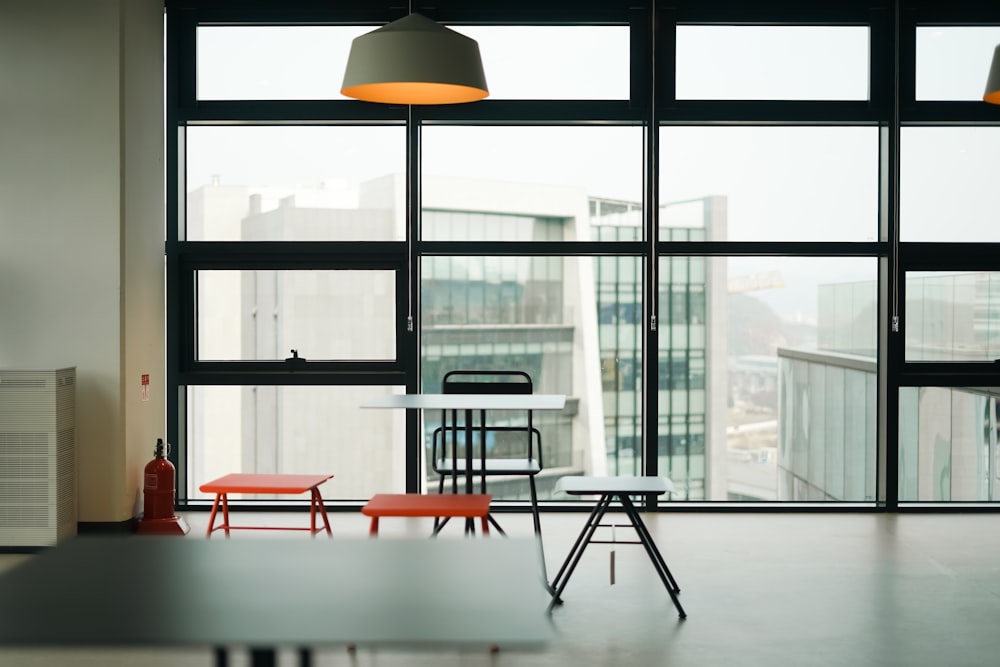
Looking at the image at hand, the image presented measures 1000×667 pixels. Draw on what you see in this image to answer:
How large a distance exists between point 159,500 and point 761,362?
3.73 metres

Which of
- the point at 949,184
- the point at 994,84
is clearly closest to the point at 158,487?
the point at 994,84

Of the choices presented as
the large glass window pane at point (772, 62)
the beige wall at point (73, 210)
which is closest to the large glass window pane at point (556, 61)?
the large glass window pane at point (772, 62)

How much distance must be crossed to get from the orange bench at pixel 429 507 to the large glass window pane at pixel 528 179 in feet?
9.01

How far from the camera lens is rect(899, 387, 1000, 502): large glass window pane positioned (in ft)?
22.6

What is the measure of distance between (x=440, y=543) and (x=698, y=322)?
4454 mm

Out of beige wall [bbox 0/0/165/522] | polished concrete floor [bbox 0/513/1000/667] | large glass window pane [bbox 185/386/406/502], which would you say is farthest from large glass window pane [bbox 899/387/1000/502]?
beige wall [bbox 0/0/165/522]

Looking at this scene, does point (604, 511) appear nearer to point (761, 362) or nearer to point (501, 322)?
point (501, 322)

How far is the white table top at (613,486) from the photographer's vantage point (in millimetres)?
4613

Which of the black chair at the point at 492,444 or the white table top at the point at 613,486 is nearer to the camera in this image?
the white table top at the point at 613,486

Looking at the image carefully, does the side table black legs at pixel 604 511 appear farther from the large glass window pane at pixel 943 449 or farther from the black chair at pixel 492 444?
the large glass window pane at pixel 943 449

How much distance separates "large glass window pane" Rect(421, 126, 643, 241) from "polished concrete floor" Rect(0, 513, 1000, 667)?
1.83 m

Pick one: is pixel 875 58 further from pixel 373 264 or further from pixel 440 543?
pixel 440 543

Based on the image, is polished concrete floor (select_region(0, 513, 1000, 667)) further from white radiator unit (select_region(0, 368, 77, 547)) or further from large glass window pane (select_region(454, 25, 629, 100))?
Result: large glass window pane (select_region(454, 25, 629, 100))

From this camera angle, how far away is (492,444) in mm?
6980
